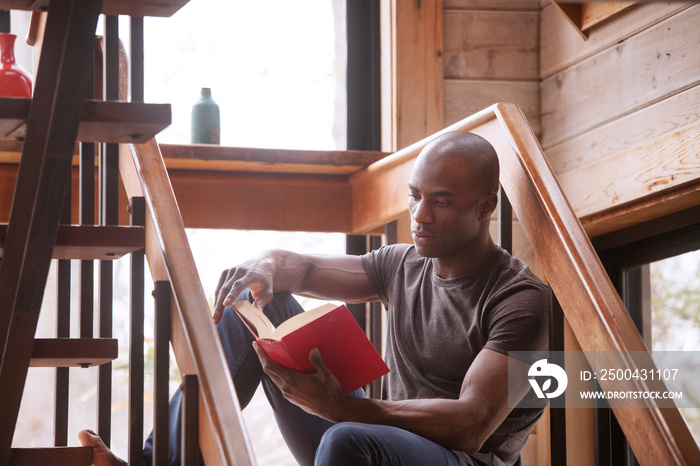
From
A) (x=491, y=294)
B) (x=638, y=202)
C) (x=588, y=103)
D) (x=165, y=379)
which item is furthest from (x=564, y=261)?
(x=588, y=103)

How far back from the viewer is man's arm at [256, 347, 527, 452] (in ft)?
5.16

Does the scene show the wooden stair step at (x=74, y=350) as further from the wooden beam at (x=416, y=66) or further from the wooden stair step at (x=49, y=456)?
the wooden beam at (x=416, y=66)

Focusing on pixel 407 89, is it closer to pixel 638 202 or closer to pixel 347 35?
pixel 347 35

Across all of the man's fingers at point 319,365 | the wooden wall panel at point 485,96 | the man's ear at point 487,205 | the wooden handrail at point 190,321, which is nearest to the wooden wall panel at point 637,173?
the wooden wall panel at point 485,96

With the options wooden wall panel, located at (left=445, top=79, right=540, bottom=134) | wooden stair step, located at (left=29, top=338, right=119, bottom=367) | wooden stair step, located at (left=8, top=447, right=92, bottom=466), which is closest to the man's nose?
wooden stair step, located at (left=29, top=338, right=119, bottom=367)

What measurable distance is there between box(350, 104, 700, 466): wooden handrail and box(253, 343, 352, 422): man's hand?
1.48 ft

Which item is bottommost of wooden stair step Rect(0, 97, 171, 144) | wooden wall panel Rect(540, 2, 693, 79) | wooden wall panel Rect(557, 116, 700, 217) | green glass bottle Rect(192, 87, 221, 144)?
wooden stair step Rect(0, 97, 171, 144)

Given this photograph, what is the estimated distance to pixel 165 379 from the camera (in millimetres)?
1460

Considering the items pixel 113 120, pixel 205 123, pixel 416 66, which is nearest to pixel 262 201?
pixel 205 123

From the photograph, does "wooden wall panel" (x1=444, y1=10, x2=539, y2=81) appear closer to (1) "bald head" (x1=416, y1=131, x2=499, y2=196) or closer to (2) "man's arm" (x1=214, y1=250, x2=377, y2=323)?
(2) "man's arm" (x1=214, y1=250, x2=377, y2=323)

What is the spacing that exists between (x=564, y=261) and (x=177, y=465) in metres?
0.86

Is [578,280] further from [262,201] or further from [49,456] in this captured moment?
[262,201]

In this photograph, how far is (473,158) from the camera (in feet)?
6.04

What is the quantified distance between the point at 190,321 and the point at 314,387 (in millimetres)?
366
